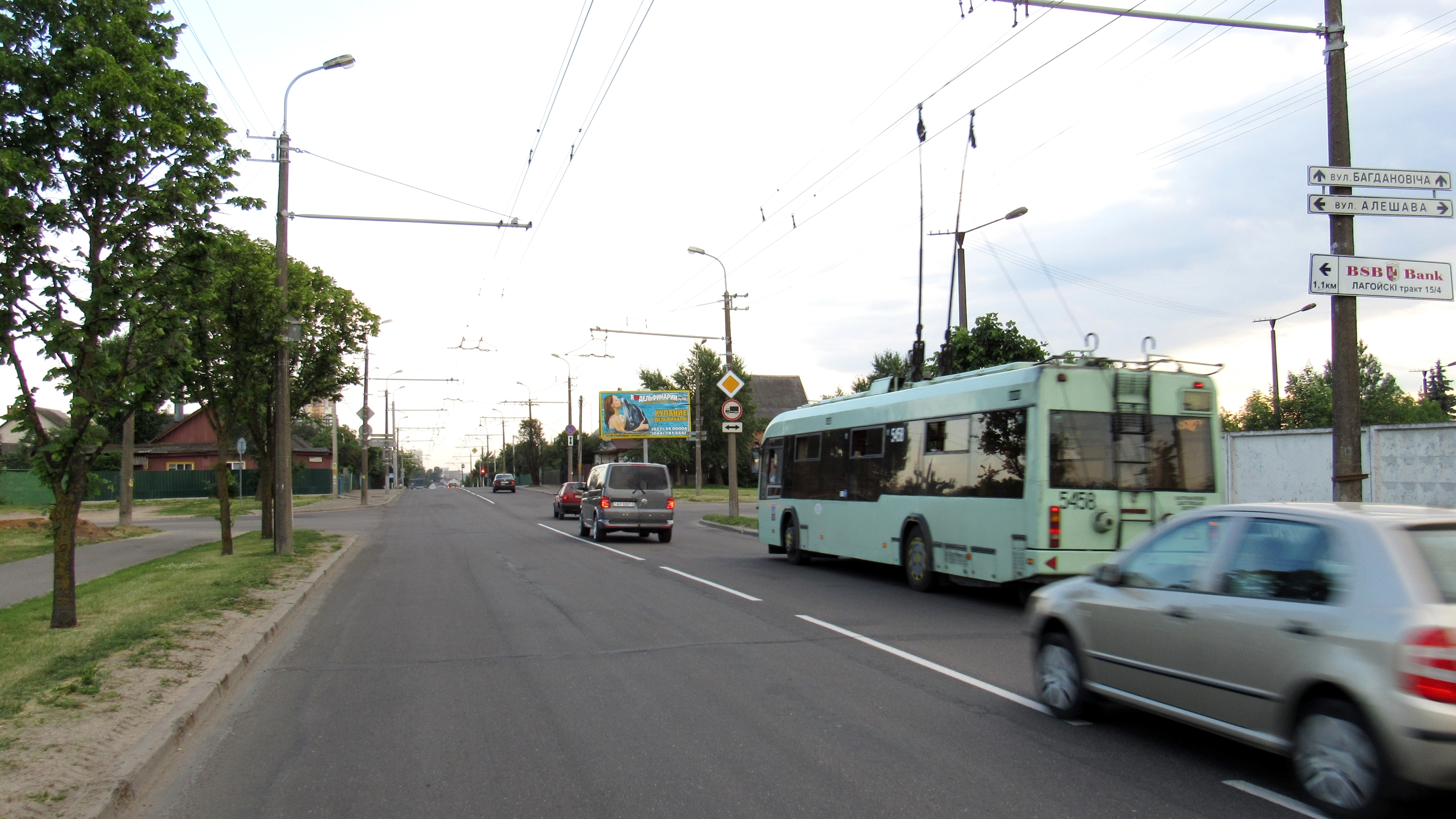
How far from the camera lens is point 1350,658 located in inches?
170

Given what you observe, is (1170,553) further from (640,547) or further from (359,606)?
(640,547)

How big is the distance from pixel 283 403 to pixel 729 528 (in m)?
13.8

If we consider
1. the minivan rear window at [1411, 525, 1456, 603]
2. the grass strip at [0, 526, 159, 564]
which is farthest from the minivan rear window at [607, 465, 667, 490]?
the minivan rear window at [1411, 525, 1456, 603]

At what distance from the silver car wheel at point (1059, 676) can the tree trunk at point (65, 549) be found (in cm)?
911

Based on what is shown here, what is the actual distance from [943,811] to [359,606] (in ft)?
31.9

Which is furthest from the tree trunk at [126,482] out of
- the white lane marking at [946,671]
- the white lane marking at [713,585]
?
the white lane marking at [946,671]

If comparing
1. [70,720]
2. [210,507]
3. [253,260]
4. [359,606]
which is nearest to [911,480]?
[359,606]

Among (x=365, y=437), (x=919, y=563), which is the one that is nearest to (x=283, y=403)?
(x=919, y=563)

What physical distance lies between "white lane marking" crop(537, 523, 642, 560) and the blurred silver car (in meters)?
14.0

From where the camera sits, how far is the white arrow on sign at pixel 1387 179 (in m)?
9.65

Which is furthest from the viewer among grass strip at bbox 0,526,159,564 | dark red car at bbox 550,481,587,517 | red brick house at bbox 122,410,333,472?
red brick house at bbox 122,410,333,472

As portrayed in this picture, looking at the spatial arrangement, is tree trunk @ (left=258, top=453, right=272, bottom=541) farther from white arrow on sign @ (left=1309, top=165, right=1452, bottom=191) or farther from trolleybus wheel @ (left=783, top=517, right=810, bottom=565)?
white arrow on sign @ (left=1309, top=165, right=1452, bottom=191)

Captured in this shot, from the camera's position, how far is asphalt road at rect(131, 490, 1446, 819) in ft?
16.0

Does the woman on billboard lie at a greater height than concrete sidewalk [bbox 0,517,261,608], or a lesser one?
greater
